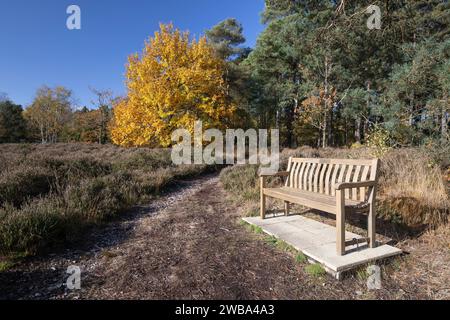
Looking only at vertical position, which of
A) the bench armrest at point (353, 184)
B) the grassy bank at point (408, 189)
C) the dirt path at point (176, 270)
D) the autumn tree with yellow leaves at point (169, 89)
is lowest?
the dirt path at point (176, 270)

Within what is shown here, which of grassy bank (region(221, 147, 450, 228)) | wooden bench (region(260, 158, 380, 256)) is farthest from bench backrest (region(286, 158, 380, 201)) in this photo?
grassy bank (region(221, 147, 450, 228))

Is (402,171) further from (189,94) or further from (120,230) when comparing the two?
(189,94)

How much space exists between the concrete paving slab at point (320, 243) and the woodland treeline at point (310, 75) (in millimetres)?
4491

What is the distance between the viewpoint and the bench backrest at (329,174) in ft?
10.9

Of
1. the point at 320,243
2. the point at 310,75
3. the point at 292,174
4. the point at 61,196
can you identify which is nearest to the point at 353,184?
the point at 320,243

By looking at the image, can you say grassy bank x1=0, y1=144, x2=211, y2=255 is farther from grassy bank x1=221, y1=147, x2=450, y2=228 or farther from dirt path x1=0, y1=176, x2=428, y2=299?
grassy bank x1=221, y1=147, x2=450, y2=228

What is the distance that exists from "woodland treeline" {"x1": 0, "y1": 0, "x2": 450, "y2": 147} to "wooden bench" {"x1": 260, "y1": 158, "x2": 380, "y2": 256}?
12.0ft

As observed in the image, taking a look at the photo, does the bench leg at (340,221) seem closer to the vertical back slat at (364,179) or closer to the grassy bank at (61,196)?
the vertical back slat at (364,179)

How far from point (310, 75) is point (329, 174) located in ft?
54.0

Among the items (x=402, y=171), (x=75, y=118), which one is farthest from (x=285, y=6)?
(x=75, y=118)

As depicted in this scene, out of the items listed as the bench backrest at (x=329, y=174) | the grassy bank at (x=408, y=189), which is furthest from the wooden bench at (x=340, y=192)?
the grassy bank at (x=408, y=189)

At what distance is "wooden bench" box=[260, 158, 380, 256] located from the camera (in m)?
2.94

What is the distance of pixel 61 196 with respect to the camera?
16.3 ft

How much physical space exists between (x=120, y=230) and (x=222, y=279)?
7.44 ft
